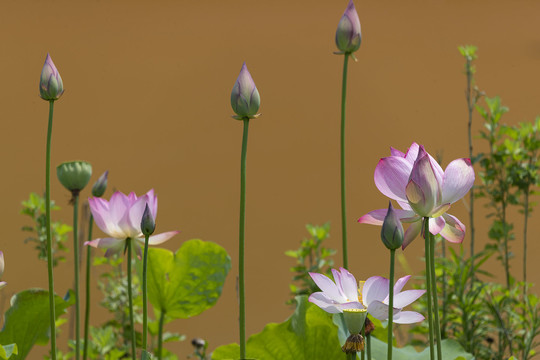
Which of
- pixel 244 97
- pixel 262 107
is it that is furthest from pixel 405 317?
pixel 262 107

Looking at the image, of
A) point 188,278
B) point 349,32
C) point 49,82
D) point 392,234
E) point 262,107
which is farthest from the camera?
point 262,107

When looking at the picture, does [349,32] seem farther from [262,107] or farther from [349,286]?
[262,107]

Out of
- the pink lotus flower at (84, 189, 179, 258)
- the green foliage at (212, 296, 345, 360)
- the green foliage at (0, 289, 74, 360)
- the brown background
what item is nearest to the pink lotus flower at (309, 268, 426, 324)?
the green foliage at (212, 296, 345, 360)

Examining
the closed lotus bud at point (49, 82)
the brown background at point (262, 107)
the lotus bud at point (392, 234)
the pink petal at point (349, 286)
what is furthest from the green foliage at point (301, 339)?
the brown background at point (262, 107)

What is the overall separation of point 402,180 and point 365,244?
1801mm

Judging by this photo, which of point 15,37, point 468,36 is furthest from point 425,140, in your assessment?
point 15,37

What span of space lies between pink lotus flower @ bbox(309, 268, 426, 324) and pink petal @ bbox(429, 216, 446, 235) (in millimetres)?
52

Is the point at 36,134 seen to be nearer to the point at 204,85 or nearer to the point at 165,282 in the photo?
the point at 204,85

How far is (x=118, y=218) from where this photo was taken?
796mm

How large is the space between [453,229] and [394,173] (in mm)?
88

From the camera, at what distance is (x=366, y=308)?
59 centimetres

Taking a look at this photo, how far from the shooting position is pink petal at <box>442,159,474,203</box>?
59 cm

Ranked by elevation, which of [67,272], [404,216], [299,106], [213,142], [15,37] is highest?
[15,37]

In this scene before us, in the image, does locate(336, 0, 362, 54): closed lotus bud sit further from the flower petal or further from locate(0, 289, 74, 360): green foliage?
locate(0, 289, 74, 360): green foliage
